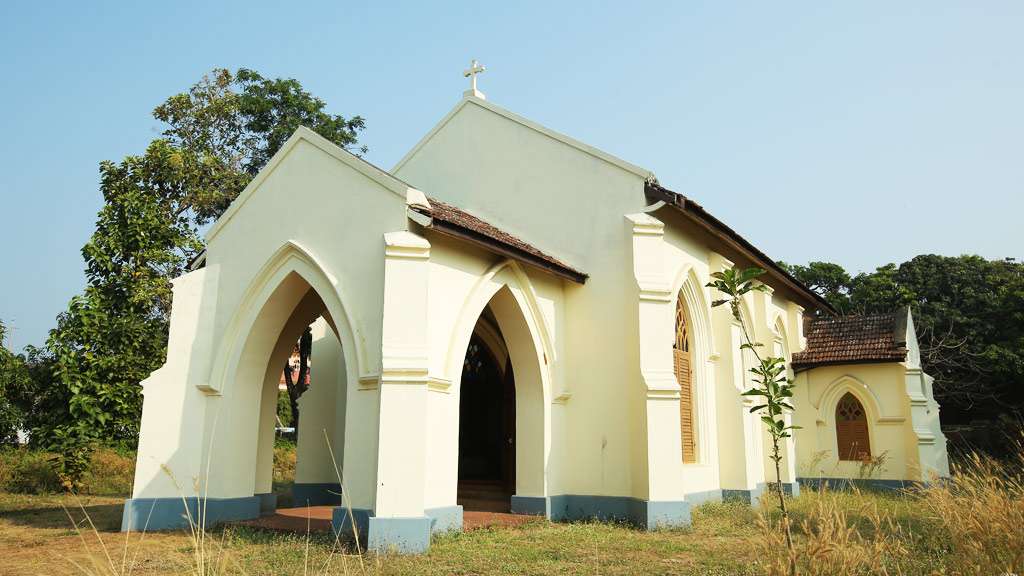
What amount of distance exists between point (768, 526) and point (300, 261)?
8.67 meters

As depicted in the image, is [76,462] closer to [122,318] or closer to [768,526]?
[122,318]

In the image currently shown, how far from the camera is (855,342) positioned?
65.3 ft

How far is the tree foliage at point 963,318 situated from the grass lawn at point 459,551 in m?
20.6

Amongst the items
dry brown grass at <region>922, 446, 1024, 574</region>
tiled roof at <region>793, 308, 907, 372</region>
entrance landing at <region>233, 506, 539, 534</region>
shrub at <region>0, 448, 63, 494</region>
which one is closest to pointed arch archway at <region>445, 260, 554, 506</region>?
entrance landing at <region>233, 506, 539, 534</region>

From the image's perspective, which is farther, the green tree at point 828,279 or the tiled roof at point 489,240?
the green tree at point 828,279

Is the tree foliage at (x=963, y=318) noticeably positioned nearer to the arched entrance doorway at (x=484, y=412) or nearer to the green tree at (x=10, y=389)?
the arched entrance doorway at (x=484, y=412)

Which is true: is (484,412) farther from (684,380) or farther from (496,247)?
(496,247)

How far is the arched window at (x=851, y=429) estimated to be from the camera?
1917 cm

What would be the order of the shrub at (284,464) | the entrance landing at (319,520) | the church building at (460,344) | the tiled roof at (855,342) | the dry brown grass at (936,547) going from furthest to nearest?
the shrub at (284,464) → the tiled roof at (855,342) → the entrance landing at (319,520) → the church building at (460,344) → the dry brown grass at (936,547)

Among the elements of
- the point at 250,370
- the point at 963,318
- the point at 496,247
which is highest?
the point at 963,318

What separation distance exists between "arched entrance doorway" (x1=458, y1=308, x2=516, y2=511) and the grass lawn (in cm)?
357

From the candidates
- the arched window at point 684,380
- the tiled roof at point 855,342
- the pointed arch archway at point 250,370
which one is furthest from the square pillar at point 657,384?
the tiled roof at point 855,342

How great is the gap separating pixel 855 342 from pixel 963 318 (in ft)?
→ 46.5

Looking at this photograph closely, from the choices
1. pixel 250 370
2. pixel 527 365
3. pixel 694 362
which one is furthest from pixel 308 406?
pixel 694 362
